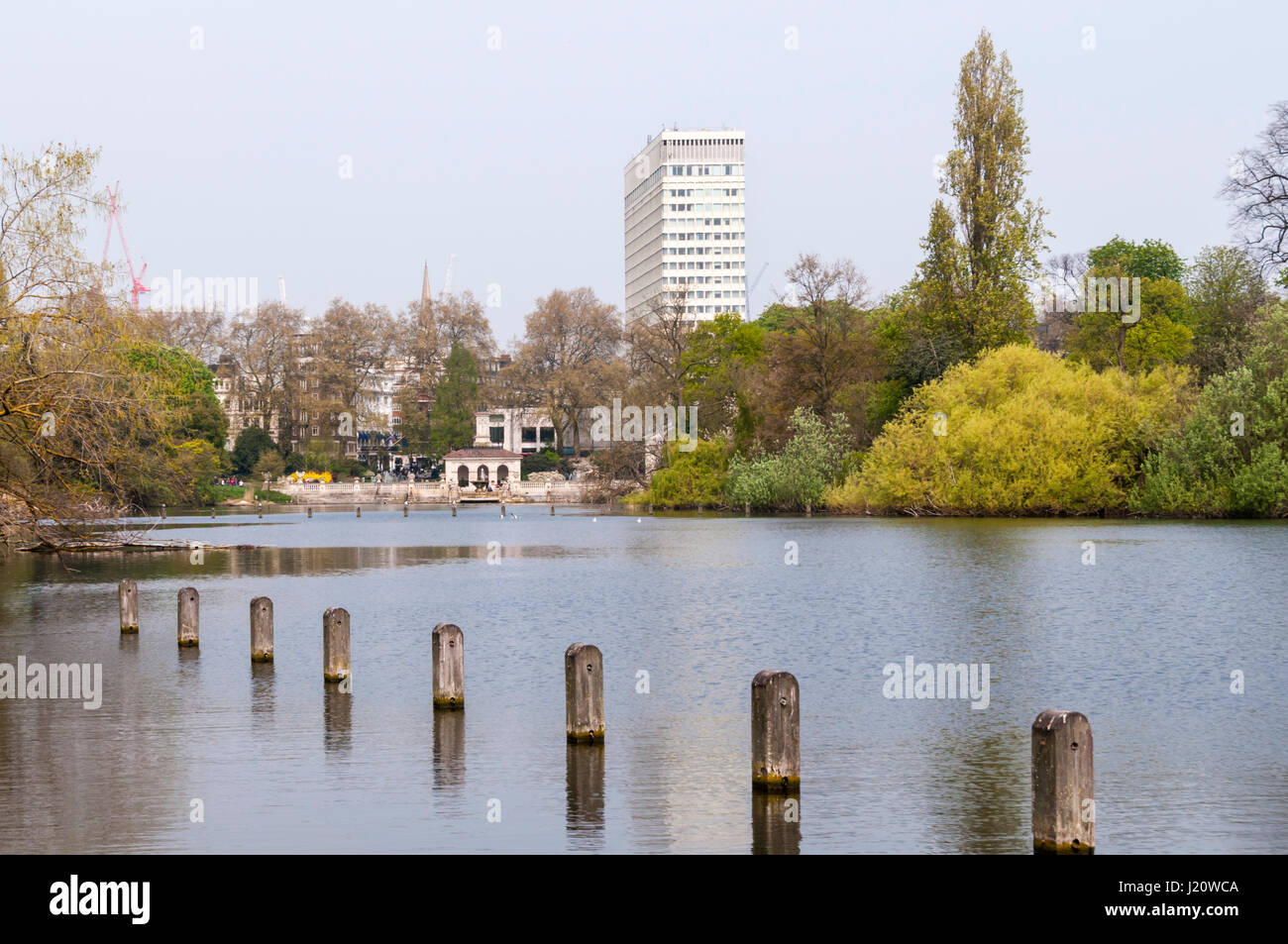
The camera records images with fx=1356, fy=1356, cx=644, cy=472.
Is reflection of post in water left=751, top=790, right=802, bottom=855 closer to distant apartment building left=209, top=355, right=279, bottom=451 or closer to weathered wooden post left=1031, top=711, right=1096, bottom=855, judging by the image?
weathered wooden post left=1031, top=711, right=1096, bottom=855

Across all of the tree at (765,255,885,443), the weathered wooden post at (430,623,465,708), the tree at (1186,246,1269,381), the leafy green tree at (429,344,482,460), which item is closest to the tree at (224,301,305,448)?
the leafy green tree at (429,344,482,460)

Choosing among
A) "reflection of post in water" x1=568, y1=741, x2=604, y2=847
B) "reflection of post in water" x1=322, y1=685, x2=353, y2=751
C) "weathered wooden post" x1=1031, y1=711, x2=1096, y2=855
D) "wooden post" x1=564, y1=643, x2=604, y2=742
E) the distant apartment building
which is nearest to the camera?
"weathered wooden post" x1=1031, y1=711, x2=1096, y2=855

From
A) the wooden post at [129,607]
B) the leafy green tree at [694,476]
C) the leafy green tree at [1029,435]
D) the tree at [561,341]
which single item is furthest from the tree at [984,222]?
the tree at [561,341]

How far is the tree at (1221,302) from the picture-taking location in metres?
73.5

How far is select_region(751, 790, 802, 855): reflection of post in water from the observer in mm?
11505

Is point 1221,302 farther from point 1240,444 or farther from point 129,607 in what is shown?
point 129,607

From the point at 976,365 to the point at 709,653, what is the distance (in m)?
51.1

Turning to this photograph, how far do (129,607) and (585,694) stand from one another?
1518 cm

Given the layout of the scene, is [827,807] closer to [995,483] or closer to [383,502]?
[995,483]

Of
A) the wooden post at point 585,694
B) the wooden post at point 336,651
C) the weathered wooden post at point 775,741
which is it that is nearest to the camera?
the weathered wooden post at point 775,741

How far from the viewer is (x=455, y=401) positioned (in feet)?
485

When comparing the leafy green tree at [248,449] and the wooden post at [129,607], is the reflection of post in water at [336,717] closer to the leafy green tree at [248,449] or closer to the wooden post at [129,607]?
the wooden post at [129,607]

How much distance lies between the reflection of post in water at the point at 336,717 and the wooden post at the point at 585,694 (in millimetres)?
2733

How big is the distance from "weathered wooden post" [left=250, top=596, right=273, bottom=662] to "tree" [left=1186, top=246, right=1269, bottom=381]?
2280 inches
